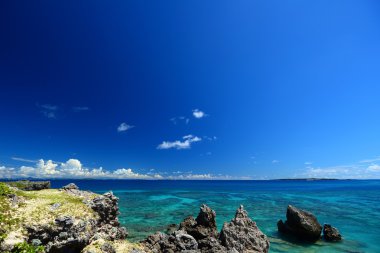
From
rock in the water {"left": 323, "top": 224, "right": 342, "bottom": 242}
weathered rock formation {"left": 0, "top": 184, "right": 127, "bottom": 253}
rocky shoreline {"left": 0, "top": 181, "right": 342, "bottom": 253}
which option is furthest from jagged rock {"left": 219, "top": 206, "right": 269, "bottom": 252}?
rock in the water {"left": 323, "top": 224, "right": 342, "bottom": 242}

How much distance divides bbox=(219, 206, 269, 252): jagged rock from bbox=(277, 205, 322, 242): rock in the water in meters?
11.4

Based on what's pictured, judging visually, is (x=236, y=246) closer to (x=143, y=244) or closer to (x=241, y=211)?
(x=241, y=211)

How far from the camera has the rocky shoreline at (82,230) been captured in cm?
1858

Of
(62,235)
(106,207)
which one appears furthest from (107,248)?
(106,207)

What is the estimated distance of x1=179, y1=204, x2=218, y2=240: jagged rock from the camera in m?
29.8

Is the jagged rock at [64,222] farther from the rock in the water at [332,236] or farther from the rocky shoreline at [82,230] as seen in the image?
the rock in the water at [332,236]

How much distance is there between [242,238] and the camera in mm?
25562

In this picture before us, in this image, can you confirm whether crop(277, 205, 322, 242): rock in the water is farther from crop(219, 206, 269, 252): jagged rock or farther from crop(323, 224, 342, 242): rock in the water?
crop(219, 206, 269, 252): jagged rock

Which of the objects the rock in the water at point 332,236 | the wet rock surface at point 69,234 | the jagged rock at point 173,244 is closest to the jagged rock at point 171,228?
the jagged rock at point 173,244

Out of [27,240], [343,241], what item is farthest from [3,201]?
[343,241]

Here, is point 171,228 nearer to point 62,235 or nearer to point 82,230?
point 82,230

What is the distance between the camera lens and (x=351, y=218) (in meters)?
51.8

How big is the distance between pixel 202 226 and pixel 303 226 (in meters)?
15.1

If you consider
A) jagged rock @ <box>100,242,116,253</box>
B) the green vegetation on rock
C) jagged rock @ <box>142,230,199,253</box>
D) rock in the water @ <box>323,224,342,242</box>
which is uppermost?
the green vegetation on rock
